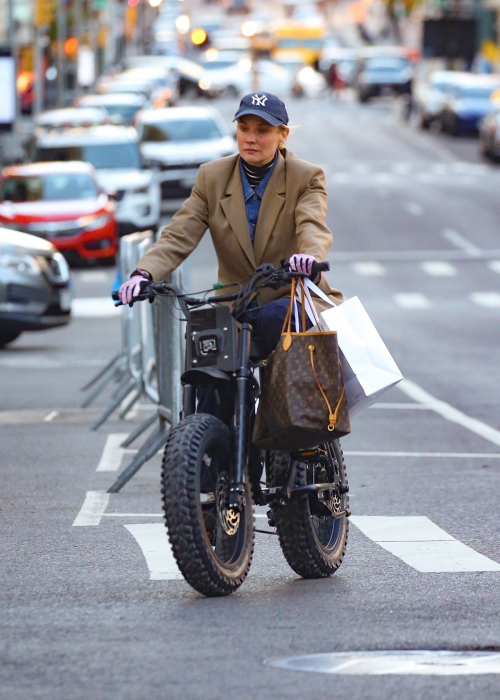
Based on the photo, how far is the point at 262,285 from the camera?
6.39 metres

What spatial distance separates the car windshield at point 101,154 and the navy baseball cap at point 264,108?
26.0 m

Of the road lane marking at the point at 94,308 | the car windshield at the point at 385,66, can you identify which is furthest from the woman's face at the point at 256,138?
the car windshield at the point at 385,66

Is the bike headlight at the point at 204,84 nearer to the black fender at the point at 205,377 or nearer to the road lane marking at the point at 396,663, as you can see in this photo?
the black fender at the point at 205,377

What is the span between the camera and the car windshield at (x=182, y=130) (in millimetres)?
36531

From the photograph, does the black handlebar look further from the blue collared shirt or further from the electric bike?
the blue collared shirt

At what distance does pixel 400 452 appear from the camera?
11586 millimetres

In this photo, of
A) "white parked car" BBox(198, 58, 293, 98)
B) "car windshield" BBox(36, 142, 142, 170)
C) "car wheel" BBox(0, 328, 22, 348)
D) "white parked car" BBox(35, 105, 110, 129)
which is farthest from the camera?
"white parked car" BBox(198, 58, 293, 98)

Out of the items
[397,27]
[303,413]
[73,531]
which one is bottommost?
[397,27]

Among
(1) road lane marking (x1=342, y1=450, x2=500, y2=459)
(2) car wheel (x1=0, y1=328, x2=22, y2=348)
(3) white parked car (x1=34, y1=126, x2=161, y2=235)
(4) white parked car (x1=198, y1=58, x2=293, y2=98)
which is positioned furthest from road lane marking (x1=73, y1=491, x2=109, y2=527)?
(4) white parked car (x1=198, y1=58, x2=293, y2=98)

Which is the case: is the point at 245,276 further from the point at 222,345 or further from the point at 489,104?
the point at 489,104

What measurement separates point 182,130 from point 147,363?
25.0 m

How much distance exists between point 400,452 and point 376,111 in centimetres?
5913

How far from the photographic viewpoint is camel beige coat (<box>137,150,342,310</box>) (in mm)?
6664

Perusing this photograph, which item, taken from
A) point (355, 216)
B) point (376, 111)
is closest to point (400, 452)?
point (355, 216)
